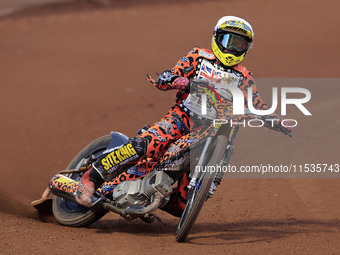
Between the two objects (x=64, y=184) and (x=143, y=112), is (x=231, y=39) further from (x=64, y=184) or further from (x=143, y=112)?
(x=143, y=112)

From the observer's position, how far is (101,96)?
15.9 meters

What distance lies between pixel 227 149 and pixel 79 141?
5.66 metres

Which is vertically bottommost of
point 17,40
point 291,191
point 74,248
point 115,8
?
point 74,248

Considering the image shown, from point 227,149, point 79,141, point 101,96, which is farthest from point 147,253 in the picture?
point 101,96

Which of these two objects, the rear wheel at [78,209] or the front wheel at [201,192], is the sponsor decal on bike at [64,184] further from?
the front wheel at [201,192]

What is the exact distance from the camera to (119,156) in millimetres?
7746

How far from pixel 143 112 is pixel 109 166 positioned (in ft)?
22.1

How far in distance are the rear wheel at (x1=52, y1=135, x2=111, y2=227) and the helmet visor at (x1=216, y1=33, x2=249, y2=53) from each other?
1.97 m

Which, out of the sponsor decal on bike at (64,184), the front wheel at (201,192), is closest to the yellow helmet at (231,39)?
the front wheel at (201,192)

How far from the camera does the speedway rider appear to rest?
300 inches

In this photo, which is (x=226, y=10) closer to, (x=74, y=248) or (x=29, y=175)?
(x=29, y=175)

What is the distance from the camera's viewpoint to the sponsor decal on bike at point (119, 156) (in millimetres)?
7660

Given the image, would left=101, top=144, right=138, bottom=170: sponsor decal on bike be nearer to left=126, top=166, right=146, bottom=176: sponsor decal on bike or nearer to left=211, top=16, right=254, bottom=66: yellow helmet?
left=126, top=166, right=146, bottom=176: sponsor decal on bike

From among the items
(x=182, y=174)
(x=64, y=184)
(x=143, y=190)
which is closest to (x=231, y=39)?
(x=182, y=174)
